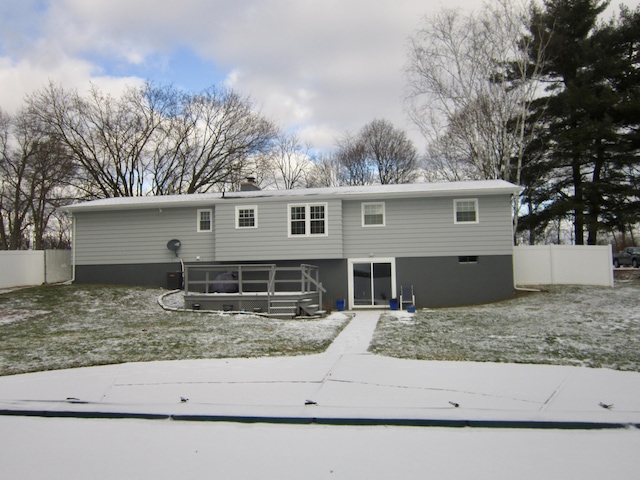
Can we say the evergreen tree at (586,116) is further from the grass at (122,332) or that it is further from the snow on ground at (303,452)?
the snow on ground at (303,452)

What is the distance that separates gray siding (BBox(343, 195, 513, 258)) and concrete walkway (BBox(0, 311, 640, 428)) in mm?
10635

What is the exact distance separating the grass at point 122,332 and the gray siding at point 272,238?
3618 millimetres

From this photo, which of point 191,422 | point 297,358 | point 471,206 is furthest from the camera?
point 471,206

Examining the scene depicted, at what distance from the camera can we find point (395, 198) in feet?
62.6

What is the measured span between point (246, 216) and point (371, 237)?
16.3 feet

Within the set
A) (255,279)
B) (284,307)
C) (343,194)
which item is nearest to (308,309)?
(284,307)

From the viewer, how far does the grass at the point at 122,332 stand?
921cm

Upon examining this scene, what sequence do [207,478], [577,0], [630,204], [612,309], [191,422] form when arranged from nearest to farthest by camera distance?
1. [207,478]
2. [191,422]
3. [612,309]
4. [630,204]
5. [577,0]

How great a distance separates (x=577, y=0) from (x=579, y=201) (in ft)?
36.9

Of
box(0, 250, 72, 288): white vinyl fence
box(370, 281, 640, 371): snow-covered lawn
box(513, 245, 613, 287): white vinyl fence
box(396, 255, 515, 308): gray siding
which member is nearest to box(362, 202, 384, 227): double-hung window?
box(396, 255, 515, 308): gray siding

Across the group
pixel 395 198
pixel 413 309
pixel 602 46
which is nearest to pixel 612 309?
pixel 413 309

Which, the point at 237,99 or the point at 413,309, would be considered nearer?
the point at 413,309

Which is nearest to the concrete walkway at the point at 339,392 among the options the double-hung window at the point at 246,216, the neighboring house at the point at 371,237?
the neighboring house at the point at 371,237

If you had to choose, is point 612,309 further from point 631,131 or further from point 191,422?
point 631,131
